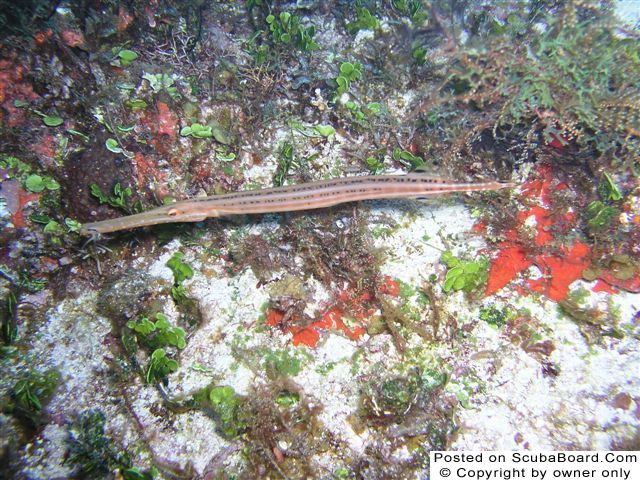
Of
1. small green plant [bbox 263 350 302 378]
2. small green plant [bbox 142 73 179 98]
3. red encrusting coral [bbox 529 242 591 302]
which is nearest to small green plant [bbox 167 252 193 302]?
small green plant [bbox 263 350 302 378]

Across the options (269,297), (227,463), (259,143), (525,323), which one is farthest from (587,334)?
(259,143)

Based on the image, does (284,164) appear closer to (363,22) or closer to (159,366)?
(159,366)

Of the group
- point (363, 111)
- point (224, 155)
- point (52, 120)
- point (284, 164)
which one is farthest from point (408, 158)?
point (52, 120)

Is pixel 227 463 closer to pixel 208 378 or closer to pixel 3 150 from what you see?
pixel 208 378

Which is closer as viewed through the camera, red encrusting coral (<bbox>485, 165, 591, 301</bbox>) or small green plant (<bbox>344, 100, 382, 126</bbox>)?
red encrusting coral (<bbox>485, 165, 591, 301</bbox>)

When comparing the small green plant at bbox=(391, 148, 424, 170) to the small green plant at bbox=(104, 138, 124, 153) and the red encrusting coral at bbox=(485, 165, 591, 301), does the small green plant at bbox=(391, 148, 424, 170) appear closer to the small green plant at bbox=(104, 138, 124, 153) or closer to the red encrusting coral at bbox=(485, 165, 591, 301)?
the red encrusting coral at bbox=(485, 165, 591, 301)

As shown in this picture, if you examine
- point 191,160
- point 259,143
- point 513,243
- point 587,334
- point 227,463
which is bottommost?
point 227,463
